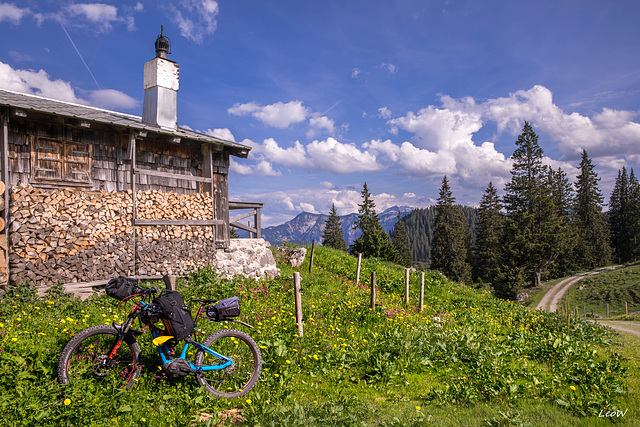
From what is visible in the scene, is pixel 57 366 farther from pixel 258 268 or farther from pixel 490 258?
pixel 490 258

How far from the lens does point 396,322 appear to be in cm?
938

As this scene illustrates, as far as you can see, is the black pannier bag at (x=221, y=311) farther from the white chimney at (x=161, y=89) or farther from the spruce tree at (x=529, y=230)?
the spruce tree at (x=529, y=230)

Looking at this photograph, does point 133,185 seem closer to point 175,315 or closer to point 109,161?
point 109,161

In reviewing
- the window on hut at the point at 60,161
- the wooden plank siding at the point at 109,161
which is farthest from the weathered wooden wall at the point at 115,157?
the window on hut at the point at 60,161

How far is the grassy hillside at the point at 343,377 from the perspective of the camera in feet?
14.4

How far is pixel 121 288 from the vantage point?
4.85 meters

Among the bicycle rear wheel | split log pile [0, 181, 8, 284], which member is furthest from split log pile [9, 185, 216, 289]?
the bicycle rear wheel

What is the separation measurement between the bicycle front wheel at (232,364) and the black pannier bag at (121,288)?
1.25 meters

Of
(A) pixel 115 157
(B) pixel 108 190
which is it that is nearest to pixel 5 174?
(B) pixel 108 190

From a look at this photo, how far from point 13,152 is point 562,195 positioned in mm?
A: 67815

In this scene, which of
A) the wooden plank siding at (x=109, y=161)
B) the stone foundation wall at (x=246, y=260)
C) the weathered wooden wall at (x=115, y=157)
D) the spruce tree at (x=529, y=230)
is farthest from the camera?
the spruce tree at (x=529, y=230)

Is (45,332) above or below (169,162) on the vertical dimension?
below

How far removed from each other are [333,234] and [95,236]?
145 ft

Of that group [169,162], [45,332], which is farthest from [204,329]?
[169,162]
